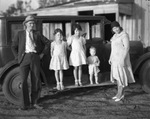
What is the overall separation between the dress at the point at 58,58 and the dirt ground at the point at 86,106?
77 centimetres

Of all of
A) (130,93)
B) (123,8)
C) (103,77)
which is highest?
(123,8)

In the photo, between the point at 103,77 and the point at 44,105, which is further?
the point at 103,77

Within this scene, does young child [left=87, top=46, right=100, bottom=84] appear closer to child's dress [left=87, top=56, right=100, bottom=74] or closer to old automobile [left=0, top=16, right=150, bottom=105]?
child's dress [left=87, top=56, right=100, bottom=74]

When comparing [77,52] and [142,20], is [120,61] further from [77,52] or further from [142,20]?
[142,20]

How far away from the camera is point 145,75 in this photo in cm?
538

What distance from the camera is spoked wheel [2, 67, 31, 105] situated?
469 cm

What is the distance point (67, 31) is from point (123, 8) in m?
5.80

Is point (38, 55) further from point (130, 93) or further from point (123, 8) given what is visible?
point (123, 8)

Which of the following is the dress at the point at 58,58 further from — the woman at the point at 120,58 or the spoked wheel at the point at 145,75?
the spoked wheel at the point at 145,75

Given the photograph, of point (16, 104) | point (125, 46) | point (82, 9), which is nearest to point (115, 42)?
point (125, 46)

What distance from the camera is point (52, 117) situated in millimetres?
3998

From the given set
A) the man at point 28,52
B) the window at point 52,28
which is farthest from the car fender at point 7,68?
the window at point 52,28

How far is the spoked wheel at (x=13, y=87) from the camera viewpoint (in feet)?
15.4

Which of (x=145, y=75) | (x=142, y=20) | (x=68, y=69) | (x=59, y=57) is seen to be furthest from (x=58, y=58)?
(x=142, y=20)
